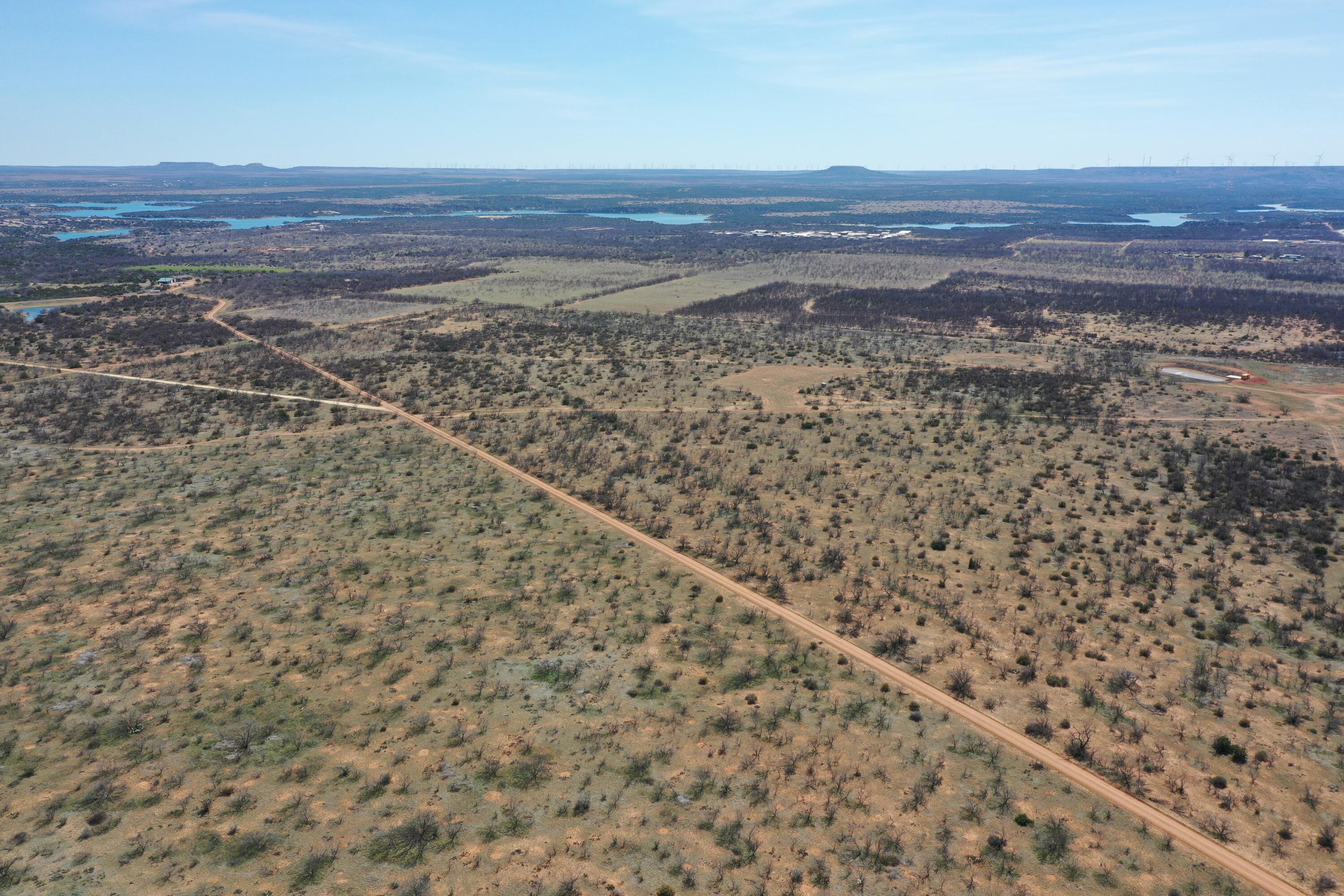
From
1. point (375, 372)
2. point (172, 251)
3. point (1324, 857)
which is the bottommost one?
point (1324, 857)

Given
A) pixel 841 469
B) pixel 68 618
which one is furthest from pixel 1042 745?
pixel 68 618

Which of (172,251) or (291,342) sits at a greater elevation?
(172,251)

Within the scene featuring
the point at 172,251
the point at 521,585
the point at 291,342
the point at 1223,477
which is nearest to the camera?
the point at 521,585

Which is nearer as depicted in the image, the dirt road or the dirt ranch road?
the dirt ranch road

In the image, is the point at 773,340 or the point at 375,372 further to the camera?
the point at 773,340

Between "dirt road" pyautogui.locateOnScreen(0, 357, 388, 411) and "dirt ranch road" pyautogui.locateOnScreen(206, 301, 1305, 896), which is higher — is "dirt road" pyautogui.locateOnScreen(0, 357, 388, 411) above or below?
above

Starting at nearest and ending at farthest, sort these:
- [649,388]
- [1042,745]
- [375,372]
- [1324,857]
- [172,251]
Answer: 1. [1324,857]
2. [1042,745]
3. [649,388]
4. [375,372]
5. [172,251]

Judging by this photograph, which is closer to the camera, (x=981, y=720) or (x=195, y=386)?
(x=981, y=720)

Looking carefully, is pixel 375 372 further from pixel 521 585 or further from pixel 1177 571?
pixel 1177 571
